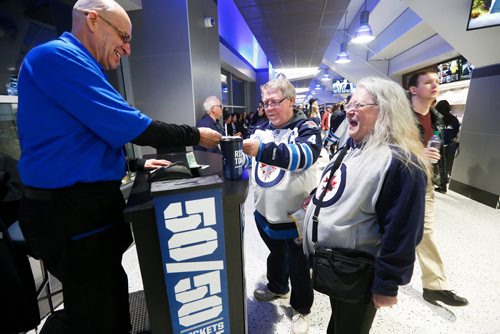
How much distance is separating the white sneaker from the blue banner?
0.80m

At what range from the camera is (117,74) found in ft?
11.1

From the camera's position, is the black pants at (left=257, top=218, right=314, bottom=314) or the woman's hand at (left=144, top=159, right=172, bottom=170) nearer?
the woman's hand at (left=144, top=159, right=172, bottom=170)

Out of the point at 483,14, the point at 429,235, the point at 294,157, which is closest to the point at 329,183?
the point at 294,157

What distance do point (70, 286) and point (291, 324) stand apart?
1.37 metres

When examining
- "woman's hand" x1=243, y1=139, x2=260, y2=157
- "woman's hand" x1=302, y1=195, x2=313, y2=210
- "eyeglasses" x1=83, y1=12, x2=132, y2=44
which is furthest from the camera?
"woman's hand" x1=302, y1=195, x2=313, y2=210

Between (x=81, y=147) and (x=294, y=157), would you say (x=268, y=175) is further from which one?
(x=81, y=147)

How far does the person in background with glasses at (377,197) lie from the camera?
88 centimetres

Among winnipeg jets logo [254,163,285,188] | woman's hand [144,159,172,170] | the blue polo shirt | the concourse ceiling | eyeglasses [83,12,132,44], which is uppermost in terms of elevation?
the concourse ceiling


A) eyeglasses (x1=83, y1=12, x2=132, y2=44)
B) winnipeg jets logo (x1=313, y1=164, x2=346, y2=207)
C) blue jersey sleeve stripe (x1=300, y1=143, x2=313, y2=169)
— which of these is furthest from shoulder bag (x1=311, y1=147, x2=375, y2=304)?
eyeglasses (x1=83, y1=12, x2=132, y2=44)

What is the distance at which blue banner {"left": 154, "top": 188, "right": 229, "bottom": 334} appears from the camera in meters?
0.83

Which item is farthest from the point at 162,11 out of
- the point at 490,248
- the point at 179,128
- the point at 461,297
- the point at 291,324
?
the point at 490,248

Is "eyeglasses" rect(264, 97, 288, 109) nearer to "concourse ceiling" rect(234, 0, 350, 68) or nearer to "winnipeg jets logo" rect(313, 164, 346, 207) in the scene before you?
"winnipeg jets logo" rect(313, 164, 346, 207)

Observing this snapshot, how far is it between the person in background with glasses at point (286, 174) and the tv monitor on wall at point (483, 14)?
3509mm

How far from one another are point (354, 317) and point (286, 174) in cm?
74
